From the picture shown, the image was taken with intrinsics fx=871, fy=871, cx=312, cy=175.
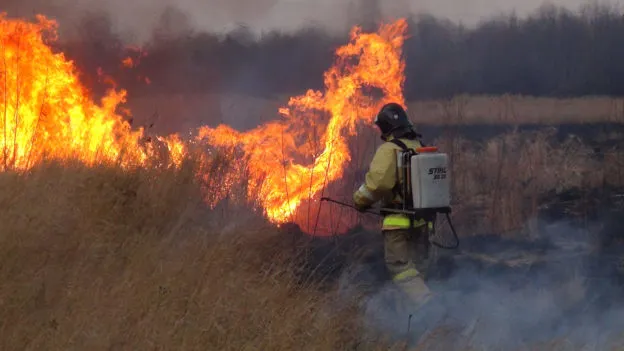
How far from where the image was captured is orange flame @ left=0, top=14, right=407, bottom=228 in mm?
9781

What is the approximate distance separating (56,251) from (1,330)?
4.18 ft

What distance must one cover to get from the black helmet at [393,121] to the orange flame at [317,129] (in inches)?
103

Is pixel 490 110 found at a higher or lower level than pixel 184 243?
higher

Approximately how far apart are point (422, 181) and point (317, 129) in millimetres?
3604

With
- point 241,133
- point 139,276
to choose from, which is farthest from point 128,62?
point 139,276

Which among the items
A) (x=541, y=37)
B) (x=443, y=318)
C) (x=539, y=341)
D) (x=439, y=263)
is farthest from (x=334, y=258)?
(x=541, y=37)

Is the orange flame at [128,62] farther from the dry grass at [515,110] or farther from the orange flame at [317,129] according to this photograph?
the dry grass at [515,110]

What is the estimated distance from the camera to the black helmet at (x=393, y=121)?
23.6 ft

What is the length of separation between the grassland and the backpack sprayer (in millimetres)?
964

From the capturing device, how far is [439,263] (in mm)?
8953

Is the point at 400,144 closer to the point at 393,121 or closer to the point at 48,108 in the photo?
the point at 393,121

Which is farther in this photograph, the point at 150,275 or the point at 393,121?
the point at 393,121

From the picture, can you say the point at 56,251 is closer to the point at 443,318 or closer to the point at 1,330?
the point at 1,330

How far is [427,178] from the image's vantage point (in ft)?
22.6
